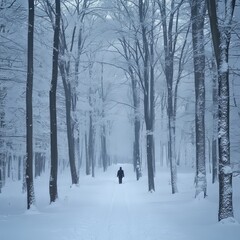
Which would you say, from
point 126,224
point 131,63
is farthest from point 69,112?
point 126,224

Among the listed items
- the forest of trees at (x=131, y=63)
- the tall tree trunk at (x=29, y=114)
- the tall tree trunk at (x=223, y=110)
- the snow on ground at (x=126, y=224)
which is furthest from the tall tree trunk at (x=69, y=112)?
the tall tree trunk at (x=223, y=110)

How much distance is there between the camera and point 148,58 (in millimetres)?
21234

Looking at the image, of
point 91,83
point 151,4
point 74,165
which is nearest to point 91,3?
point 151,4


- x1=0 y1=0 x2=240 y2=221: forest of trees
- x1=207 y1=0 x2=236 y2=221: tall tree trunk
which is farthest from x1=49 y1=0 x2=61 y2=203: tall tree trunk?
x1=207 y1=0 x2=236 y2=221: tall tree trunk

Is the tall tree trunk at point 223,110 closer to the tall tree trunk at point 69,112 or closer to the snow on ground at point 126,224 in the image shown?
the snow on ground at point 126,224

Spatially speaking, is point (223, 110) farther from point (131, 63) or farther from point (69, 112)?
point (69, 112)

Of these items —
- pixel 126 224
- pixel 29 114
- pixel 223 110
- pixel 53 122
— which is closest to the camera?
pixel 223 110

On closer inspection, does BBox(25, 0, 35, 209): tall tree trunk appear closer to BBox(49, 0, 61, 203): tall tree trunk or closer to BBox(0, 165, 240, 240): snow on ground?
BBox(0, 165, 240, 240): snow on ground

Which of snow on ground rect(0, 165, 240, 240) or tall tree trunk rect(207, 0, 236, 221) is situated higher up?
tall tree trunk rect(207, 0, 236, 221)

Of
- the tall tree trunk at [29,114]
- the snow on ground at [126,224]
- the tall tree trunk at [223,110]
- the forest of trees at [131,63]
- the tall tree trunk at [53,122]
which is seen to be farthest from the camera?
the tall tree trunk at [53,122]

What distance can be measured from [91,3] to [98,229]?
18246 mm

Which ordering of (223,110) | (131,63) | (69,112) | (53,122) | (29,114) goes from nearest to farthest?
1. (223,110)
2. (29,114)
3. (53,122)
4. (131,63)
5. (69,112)

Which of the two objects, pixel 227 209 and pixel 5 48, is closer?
pixel 227 209

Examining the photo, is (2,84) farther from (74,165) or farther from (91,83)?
(91,83)
